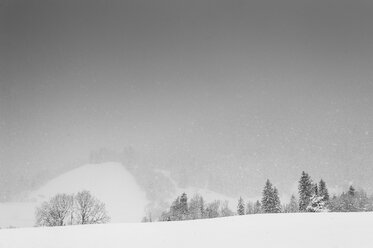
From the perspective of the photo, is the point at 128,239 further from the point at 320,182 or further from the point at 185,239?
the point at 320,182

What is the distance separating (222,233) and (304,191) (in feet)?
160

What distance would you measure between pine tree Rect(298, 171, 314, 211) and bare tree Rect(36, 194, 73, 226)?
47582 mm

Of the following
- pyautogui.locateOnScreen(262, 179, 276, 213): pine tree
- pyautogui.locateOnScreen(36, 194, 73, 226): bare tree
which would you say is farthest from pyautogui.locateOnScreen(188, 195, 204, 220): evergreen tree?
pyautogui.locateOnScreen(36, 194, 73, 226): bare tree

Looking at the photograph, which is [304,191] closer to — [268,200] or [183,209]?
[268,200]

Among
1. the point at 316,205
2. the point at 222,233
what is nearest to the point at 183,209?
the point at 316,205

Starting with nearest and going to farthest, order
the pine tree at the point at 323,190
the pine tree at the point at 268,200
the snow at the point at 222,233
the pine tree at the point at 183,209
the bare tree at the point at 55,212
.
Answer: the snow at the point at 222,233
the bare tree at the point at 55,212
the pine tree at the point at 323,190
the pine tree at the point at 268,200
the pine tree at the point at 183,209

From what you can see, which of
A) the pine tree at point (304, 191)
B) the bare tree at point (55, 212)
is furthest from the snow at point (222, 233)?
the pine tree at point (304, 191)

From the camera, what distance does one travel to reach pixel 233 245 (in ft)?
115

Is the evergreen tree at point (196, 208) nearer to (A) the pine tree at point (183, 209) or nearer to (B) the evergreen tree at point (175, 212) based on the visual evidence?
(B) the evergreen tree at point (175, 212)

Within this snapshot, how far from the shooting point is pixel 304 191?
271 feet

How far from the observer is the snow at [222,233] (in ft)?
116

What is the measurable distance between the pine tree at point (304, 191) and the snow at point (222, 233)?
3940cm

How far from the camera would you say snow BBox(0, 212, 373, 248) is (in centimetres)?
3525

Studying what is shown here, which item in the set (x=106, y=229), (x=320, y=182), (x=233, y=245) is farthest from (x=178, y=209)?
(x=233, y=245)
